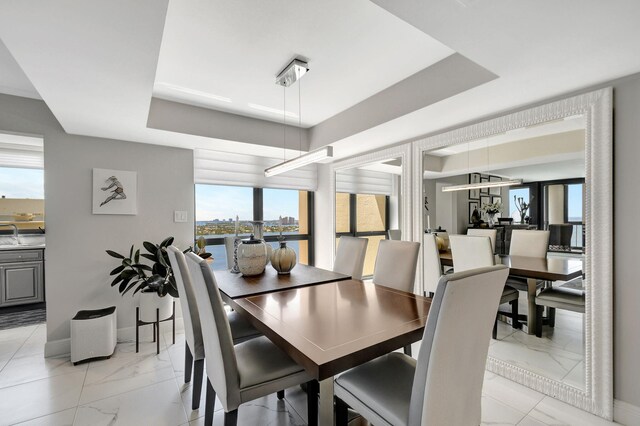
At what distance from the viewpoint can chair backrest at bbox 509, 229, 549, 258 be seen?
2.19 m

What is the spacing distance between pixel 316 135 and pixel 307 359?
3007mm

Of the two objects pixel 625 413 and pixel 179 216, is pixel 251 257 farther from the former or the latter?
pixel 625 413

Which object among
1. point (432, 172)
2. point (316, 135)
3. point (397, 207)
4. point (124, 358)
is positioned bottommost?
point (124, 358)

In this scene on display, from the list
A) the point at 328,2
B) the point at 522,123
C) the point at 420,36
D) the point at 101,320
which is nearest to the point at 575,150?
the point at 522,123

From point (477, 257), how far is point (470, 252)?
0.24 feet

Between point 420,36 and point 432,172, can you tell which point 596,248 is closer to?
point 432,172

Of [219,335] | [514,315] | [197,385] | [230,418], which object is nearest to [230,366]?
[219,335]

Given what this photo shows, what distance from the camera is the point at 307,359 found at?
1038 millimetres

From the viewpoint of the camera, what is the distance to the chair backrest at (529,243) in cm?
219

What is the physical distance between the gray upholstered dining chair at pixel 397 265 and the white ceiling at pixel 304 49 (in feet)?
3.69

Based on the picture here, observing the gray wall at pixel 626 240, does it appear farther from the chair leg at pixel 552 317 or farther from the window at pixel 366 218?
the window at pixel 366 218

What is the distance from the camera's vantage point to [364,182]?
3764 mm

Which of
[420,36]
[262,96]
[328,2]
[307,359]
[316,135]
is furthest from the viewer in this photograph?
[316,135]

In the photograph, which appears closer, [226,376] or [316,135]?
[226,376]
